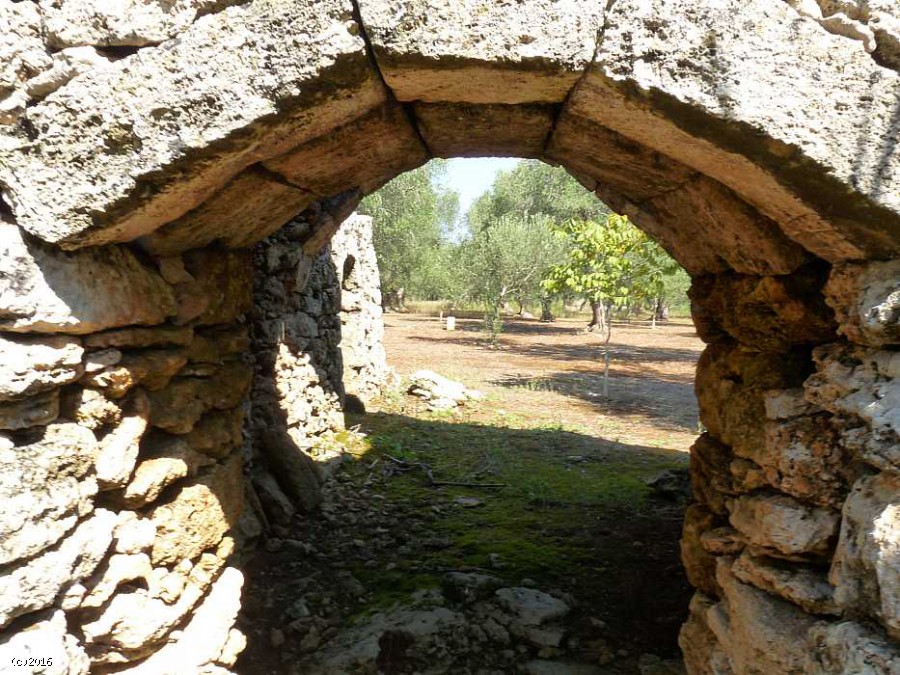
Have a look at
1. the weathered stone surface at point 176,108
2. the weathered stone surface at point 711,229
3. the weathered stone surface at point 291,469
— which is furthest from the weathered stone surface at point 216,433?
the weathered stone surface at point 711,229

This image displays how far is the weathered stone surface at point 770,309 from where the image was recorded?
6.99ft

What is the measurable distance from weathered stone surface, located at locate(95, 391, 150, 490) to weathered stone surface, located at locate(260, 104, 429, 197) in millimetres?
1029

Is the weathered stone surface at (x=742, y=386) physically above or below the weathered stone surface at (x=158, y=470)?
above

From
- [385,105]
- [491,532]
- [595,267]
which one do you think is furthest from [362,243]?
[385,105]

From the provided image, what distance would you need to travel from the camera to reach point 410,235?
23.0m

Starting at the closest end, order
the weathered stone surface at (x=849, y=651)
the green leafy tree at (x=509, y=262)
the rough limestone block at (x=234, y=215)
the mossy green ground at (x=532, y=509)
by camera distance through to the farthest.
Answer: the weathered stone surface at (x=849, y=651)
the rough limestone block at (x=234, y=215)
the mossy green ground at (x=532, y=509)
the green leafy tree at (x=509, y=262)

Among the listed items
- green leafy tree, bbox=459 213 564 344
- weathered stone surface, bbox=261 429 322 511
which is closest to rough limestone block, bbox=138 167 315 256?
weathered stone surface, bbox=261 429 322 511

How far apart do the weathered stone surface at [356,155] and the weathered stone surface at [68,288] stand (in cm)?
64

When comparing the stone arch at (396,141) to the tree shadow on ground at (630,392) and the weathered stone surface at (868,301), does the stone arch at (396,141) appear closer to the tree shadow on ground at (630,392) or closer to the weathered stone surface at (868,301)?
the weathered stone surface at (868,301)

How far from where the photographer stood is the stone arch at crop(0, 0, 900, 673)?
162 cm

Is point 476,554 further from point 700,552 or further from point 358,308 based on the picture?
point 358,308

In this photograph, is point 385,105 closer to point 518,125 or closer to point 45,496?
point 518,125

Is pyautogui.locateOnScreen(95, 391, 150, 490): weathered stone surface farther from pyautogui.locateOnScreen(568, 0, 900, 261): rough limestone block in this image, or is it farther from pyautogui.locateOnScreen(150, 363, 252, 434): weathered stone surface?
pyautogui.locateOnScreen(568, 0, 900, 261): rough limestone block

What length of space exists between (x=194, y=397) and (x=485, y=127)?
166 cm
